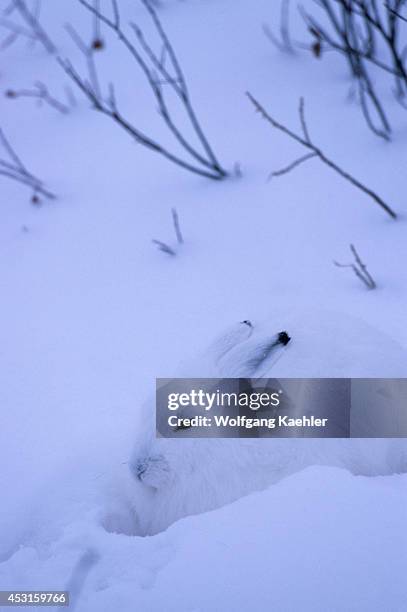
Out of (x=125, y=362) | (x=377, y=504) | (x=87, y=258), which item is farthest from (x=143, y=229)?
(x=377, y=504)

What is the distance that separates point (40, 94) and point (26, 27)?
661 millimetres

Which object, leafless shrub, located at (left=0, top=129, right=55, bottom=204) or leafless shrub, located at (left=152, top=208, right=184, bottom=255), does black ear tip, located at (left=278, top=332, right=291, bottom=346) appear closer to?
leafless shrub, located at (left=152, top=208, right=184, bottom=255)

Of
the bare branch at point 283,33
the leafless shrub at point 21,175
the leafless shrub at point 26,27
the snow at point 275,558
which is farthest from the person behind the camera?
the leafless shrub at point 26,27

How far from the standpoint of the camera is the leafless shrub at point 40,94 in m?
2.39

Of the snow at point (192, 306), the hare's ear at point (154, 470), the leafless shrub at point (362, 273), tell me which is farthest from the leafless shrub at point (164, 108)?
the hare's ear at point (154, 470)

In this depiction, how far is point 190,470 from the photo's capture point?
48.4 inches

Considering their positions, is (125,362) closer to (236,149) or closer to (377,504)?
(377,504)

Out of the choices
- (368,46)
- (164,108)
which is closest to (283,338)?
(164,108)

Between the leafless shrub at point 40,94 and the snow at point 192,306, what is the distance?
0.04 m

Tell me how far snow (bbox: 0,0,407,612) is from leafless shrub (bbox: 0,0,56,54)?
117 mm

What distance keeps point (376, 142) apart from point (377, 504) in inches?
51.9

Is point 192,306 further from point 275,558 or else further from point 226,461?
point 275,558

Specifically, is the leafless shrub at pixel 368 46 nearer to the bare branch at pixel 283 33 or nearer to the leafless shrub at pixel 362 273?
the bare branch at pixel 283 33

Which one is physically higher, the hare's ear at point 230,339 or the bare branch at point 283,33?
the bare branch at point 283,33
